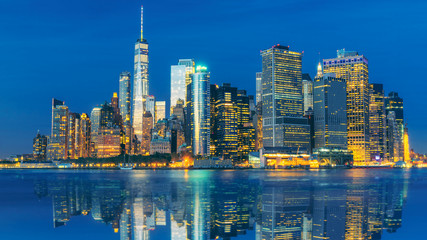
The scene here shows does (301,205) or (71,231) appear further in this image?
(301,205)

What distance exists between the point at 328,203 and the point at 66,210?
1094 inches

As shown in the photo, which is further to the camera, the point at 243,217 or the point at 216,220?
the point at 243,217

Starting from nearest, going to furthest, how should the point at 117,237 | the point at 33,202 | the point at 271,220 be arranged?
the point at 117,237
the point at 271,220
the point at 33,202

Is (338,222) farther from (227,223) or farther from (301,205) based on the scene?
(301,205)

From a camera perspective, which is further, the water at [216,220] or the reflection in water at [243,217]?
the water at [216,220]

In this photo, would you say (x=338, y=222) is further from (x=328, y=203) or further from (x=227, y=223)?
(x=328, y=203)

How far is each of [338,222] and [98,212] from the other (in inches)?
913

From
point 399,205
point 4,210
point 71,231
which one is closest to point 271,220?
point 71,231

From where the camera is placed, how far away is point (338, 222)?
3903cm

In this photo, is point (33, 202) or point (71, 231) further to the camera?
Result: point (33, 202)

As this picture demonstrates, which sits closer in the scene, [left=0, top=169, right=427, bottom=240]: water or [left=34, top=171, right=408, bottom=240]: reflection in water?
[left=34, top=171, right=408, bottom=240]: reflection in water

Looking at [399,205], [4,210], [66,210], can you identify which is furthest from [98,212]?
[399,205]

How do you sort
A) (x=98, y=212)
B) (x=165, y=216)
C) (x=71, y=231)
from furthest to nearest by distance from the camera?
(x=98, y=212) < (x=165, y=216) < (x=71, y=231)

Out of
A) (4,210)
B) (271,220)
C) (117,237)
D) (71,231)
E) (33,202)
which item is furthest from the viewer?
(33,202)
